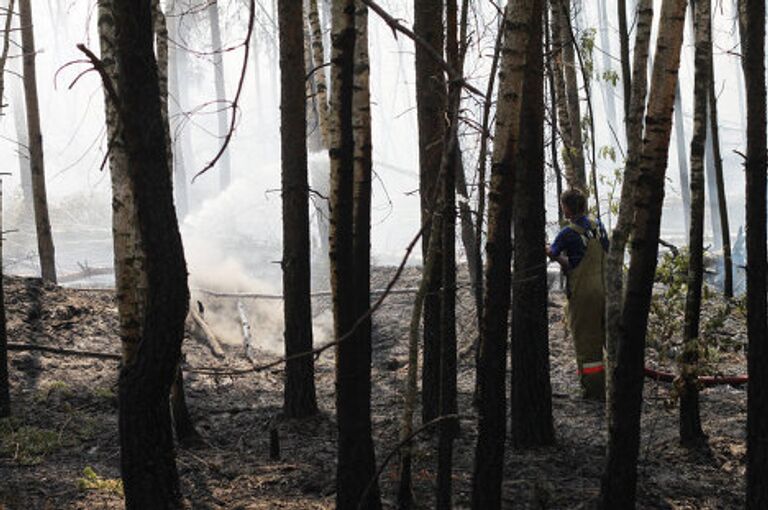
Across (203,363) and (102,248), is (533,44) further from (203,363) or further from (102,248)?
(102,248)

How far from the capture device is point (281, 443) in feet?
25.4

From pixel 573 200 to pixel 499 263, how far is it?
3.47m

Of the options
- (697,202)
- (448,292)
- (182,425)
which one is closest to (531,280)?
(448,292)

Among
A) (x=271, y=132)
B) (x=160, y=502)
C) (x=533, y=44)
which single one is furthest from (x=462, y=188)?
(x=271, y=132)

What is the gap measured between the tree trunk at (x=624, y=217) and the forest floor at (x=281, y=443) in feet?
3.55

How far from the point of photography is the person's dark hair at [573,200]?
25.3 feet

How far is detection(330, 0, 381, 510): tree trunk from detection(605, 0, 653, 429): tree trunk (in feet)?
4.65

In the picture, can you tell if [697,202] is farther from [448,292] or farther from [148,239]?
[148,239]

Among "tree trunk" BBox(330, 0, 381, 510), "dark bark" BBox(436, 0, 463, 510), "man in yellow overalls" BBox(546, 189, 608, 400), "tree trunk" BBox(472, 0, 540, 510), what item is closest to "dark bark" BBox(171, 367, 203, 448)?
"dark bark" BBox(436, 0, 463, 510)

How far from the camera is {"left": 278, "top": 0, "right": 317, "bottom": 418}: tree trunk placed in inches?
320

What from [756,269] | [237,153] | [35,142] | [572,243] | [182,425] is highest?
[237,153]

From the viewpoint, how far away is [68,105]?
69.9 m

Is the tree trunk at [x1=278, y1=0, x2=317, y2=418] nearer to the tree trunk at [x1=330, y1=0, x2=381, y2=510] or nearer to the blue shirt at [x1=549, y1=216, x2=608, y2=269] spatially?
the blue shirt at [x1=549, y1=216, x2=608, y2=269]

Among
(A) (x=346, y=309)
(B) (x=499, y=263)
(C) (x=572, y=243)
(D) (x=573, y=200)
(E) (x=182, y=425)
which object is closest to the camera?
(B) (x=499, y=263)
